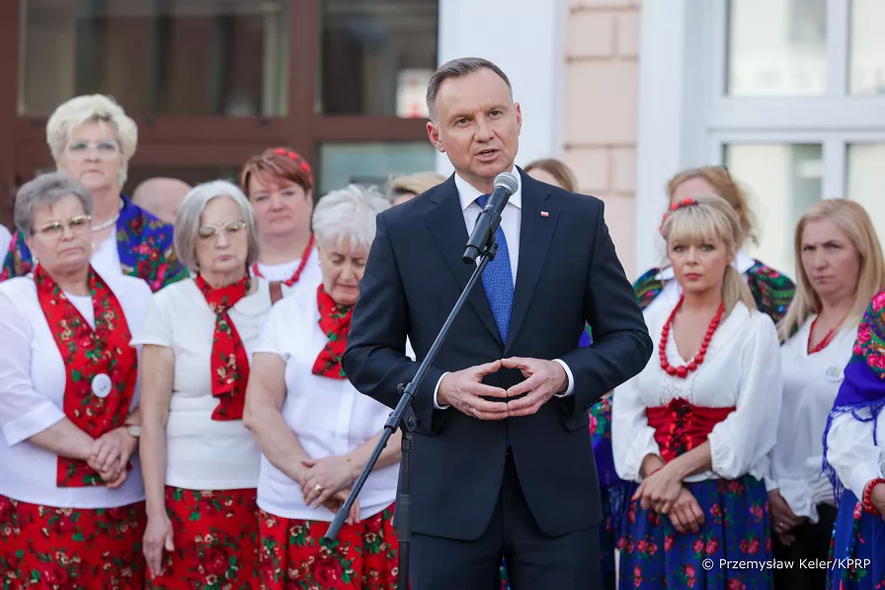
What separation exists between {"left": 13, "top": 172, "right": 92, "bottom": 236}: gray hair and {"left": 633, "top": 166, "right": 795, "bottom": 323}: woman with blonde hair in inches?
79.5

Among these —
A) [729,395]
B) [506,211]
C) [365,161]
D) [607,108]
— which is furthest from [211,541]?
[365,161]

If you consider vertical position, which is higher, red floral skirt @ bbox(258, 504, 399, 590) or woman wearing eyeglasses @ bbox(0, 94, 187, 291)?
woman wearing eyeglasses @ bbox(0, 94, 187, 291)

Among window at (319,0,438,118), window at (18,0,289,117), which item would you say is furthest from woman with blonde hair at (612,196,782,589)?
window at (18,0,289,117)

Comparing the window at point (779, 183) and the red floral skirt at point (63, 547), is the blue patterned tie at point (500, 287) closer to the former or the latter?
the red floral skirt at point (63, 547)

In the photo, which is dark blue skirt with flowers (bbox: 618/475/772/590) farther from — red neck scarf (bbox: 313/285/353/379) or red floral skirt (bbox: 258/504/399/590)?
red neck scarf (bbox: 313/285/353/379)

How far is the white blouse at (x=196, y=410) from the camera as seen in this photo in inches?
182

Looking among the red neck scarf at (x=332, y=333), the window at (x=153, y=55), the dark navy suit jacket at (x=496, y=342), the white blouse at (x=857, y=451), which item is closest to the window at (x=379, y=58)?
the window at (x=153, y=55)

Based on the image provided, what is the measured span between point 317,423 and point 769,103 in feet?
10.4

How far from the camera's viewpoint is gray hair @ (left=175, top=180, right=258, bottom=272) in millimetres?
4742

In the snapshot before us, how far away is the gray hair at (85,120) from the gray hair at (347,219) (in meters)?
1.25

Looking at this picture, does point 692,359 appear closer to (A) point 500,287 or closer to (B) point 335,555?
(B) point 335,555

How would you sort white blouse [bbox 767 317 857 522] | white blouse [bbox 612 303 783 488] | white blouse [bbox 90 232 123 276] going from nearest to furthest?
white blouse [bbox 612 303 783 488] < white blouse [bbox 767 317 857 522] < white blouse [bbox 90 232 123 276]

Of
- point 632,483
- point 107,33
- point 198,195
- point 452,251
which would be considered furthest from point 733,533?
point 107,33

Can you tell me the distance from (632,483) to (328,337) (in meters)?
1.20
